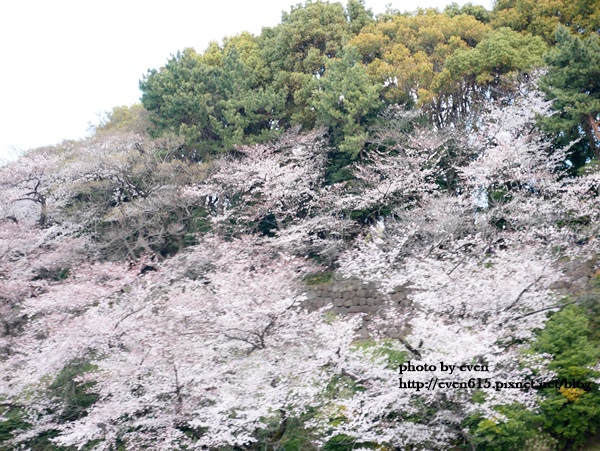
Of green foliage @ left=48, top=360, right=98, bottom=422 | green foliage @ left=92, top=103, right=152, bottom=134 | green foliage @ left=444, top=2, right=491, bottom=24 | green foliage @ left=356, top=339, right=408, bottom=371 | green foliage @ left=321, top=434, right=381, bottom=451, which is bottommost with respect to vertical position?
green foliage @ left=321, top=434, right=381, bottom=451

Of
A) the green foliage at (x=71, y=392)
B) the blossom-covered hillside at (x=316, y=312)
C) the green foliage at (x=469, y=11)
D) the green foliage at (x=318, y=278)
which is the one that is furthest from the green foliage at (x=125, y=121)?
the green foliage at (x=469, y=11)

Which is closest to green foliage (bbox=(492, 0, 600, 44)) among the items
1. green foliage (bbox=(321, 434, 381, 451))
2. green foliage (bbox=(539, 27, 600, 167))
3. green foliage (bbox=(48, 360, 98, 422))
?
green foliage (bbox=(539, 27, 600, 167))

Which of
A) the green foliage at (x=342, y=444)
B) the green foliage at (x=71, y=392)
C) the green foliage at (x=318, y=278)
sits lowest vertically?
the green foliage at (x=342, y=444)

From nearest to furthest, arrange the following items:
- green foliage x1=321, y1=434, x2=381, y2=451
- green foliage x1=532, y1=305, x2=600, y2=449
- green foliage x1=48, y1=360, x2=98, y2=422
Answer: green foliage x1=532, y1=305, x2=600, y2=449
green foliage x1=321, y1=434, x2=381, y2=451
green foliage x1=48, y1=360, x2=98, y2=422

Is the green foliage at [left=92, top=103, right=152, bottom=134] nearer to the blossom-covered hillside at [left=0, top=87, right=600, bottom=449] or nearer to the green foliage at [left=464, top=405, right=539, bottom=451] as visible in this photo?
the blossom-covered hillside at [left=0, top=87, right=600, bottom=449]

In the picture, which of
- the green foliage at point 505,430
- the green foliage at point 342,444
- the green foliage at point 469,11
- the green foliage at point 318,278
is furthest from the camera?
the green foliage at point 469,11

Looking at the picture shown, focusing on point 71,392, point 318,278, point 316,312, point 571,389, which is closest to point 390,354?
point 316,312

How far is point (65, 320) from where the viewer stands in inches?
460

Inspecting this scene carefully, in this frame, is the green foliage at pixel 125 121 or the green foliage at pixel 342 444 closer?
the green foliage at pixel 342 444

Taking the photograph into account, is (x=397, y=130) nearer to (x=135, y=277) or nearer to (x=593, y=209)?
(x=593, y=209)

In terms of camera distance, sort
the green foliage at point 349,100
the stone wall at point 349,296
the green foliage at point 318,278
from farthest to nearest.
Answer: the green foliage at point 349,100
the green foliage at point 318,278
the stone wall at point 349,296

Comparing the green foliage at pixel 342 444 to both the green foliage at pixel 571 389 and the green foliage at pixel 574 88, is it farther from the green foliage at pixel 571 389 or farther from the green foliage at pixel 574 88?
the green foliage at pixel 574 88

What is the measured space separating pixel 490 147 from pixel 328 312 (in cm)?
682

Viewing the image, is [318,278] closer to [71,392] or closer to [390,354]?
[390,354]
